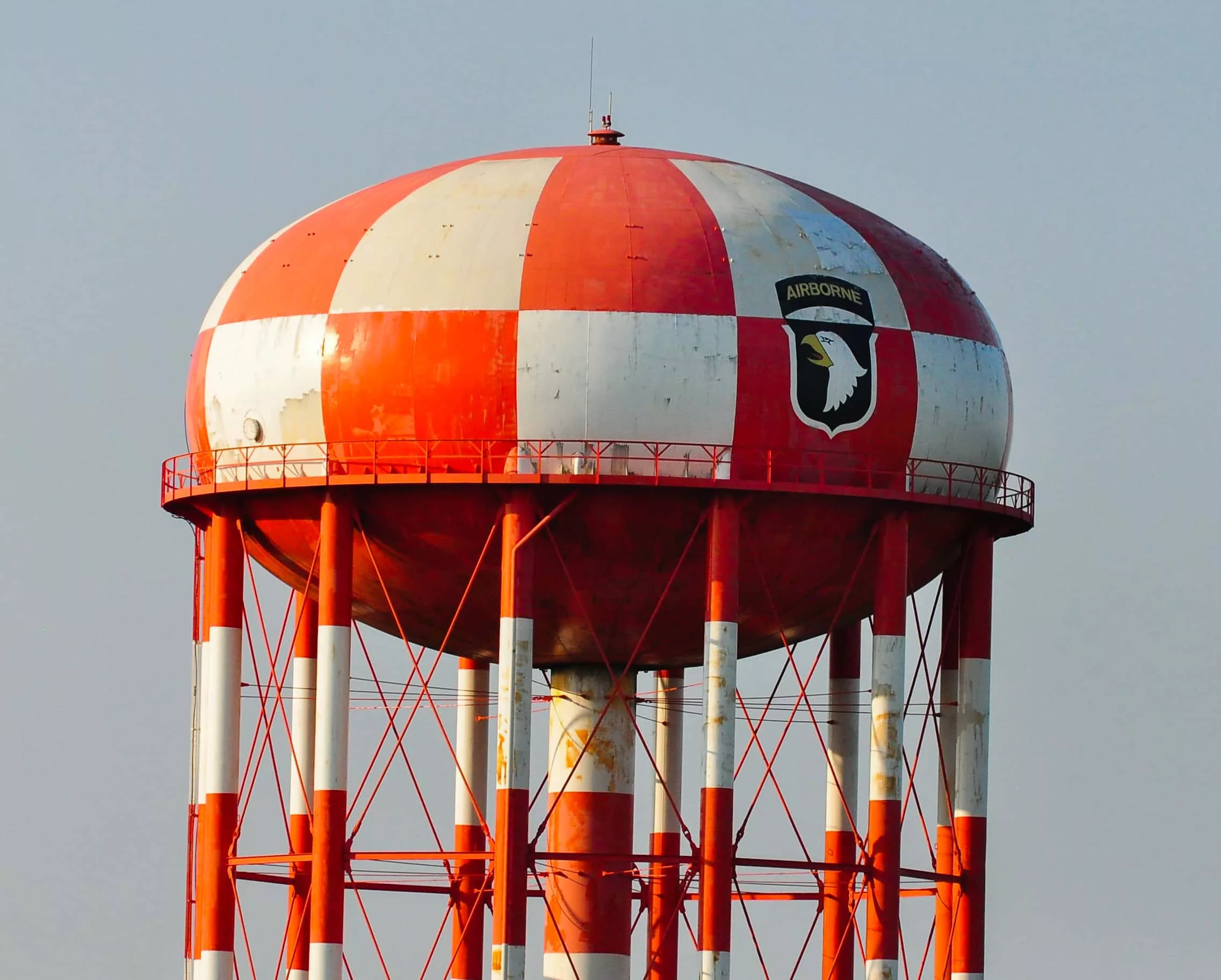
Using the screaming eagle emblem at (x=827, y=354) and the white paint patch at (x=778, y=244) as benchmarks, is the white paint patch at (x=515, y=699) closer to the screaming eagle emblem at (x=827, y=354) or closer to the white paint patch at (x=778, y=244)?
the screaming eagle emblem at (x=827, y=354)

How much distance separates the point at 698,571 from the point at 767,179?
23.7 feet

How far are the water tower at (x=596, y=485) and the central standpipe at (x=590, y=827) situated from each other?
3.3 inches

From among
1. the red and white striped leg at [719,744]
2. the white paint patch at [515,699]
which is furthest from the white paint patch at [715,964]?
the white paint patch at [515,699]

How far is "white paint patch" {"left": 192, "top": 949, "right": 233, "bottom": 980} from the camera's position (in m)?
73.7

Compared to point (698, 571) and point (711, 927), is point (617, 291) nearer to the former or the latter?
point (698, 571)

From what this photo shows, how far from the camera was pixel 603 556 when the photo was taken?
7150cm

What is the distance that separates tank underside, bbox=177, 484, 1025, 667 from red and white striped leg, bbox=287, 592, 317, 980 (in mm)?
2032

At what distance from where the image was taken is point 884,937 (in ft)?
237

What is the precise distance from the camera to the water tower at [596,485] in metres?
70.8

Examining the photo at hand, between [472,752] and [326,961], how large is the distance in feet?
29.7

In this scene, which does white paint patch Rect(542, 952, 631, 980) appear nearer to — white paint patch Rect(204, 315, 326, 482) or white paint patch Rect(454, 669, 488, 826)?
white paint patch Rect(454, 669, 488, 826)

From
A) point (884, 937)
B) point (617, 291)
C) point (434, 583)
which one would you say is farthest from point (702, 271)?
point (884, 937)

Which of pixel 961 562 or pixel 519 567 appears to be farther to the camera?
pixel 961 562

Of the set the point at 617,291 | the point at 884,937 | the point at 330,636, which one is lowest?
the point at 884,937
